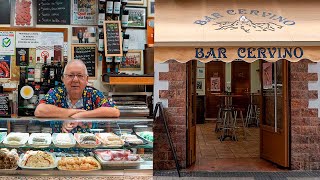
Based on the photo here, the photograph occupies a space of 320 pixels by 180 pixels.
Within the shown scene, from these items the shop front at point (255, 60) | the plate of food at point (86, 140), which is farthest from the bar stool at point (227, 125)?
the plate of food at point (86, 140)

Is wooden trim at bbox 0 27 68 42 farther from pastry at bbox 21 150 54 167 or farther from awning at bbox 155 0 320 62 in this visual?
pastry at bbox 21 150 54 167

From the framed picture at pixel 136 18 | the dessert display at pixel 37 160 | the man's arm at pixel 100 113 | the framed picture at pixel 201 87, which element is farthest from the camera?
the framed picture at pixel 201 87

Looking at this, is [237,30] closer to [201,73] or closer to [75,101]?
[75,101]

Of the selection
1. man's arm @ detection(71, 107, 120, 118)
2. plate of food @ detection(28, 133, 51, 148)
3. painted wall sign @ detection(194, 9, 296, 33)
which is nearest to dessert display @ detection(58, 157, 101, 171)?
plate of food @ detection(28, 133, 51, 148)

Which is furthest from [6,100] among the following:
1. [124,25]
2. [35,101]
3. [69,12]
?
[124,25]

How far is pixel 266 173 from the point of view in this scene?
7.71 meters

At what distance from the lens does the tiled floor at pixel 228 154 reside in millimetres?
8281

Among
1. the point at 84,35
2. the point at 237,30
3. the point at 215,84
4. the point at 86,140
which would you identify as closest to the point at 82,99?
the point at 86,140

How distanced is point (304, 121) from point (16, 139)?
5.49 metres

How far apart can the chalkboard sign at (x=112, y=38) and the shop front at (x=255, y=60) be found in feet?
3.07

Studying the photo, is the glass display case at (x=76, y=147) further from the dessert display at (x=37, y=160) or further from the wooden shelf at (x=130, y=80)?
the wooden shelf at (x=130, y=80)

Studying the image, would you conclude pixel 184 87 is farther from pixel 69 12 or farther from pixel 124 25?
pixel 69 12

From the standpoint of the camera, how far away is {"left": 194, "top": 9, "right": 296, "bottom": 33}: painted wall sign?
636cm

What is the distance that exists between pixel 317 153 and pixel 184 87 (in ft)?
8.90
